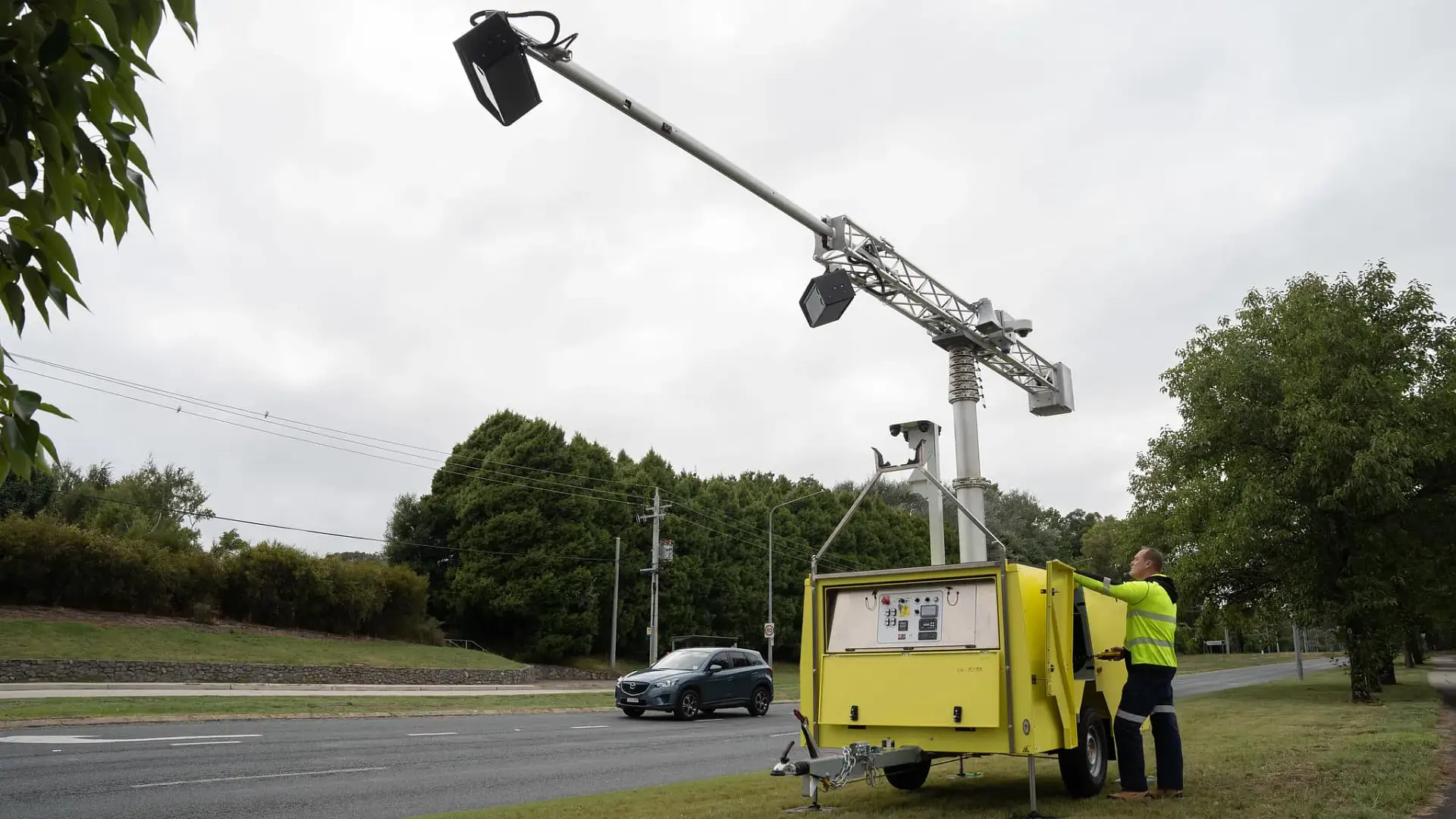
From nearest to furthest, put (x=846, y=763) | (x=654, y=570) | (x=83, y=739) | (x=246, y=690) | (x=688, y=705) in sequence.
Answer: (x=846, y=763), (x=83, y=739), (x=688, y=705), (x=246, y=690), (x=654, y=570)

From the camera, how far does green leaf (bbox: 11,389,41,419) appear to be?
2215 mm

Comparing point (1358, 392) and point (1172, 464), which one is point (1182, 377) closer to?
point (1172, 464)

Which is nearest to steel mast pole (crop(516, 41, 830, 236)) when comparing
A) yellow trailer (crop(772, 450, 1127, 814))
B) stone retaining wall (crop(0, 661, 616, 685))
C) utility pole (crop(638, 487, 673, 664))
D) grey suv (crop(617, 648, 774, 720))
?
yellow trailer (crop(772, 450, 1127, 814))

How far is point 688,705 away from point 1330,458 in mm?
15336

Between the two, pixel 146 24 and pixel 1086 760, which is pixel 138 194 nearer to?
pixel 146 24

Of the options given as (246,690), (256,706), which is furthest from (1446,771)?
(246,690)

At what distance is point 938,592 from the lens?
8.38 metres

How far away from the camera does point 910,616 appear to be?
27.8 ft

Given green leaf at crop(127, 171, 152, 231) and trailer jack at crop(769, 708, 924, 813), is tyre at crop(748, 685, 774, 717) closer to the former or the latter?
trailer jack at crop(769, 708, 924, 813)

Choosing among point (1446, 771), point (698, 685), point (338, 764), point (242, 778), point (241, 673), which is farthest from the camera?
point (241, 673)

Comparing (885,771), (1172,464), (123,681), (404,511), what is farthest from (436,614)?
(885,771)

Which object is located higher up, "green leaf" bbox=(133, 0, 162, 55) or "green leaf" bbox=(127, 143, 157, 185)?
"green leaf" bbox=(133, 0, 162, 55)

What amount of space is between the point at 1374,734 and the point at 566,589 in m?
36.8

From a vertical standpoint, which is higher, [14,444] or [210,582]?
[210,582]
